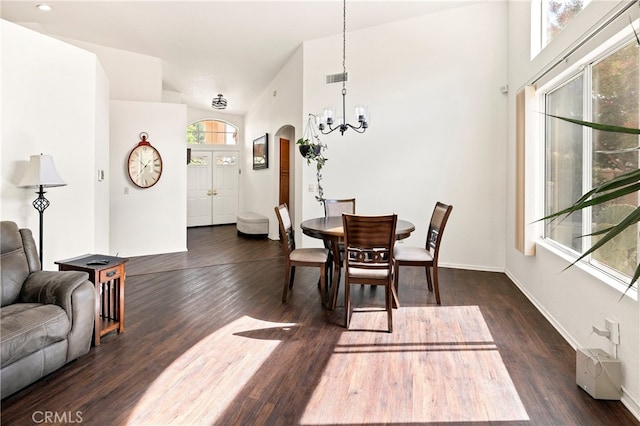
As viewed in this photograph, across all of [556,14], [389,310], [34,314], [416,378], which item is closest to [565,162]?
[556,14]

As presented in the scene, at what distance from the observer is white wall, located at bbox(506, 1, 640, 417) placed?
2000 millimetres

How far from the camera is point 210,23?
16.7 feet

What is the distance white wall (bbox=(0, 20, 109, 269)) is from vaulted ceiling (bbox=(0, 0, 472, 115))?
3.67ft

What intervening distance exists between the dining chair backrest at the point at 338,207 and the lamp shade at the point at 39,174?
295 centimetres

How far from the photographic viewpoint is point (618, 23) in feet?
6.97

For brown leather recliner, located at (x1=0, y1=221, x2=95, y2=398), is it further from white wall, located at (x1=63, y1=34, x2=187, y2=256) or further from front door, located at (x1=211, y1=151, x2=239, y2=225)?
front door, located at (x1=211, y1=151, x2=239, y2=225)

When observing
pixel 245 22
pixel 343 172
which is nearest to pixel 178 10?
pixel 245 22

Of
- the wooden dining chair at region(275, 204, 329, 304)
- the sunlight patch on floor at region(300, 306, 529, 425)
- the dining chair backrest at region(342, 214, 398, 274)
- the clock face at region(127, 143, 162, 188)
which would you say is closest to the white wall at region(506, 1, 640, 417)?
the sunlight patch on floor at region(300, 306, 529, 425)

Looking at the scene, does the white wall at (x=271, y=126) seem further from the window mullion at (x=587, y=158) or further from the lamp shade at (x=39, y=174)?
the window mullion at (x=587, y=158)

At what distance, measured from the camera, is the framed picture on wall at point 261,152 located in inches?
311

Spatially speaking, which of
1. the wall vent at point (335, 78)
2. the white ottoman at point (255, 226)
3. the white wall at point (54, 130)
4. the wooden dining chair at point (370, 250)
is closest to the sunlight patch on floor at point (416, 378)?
the wooden dining chair at point (370, 250)

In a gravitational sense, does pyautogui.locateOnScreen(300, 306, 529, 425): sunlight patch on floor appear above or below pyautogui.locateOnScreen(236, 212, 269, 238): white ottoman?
below

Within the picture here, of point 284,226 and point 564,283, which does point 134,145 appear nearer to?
point 284,226

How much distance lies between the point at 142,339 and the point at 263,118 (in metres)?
6.36
